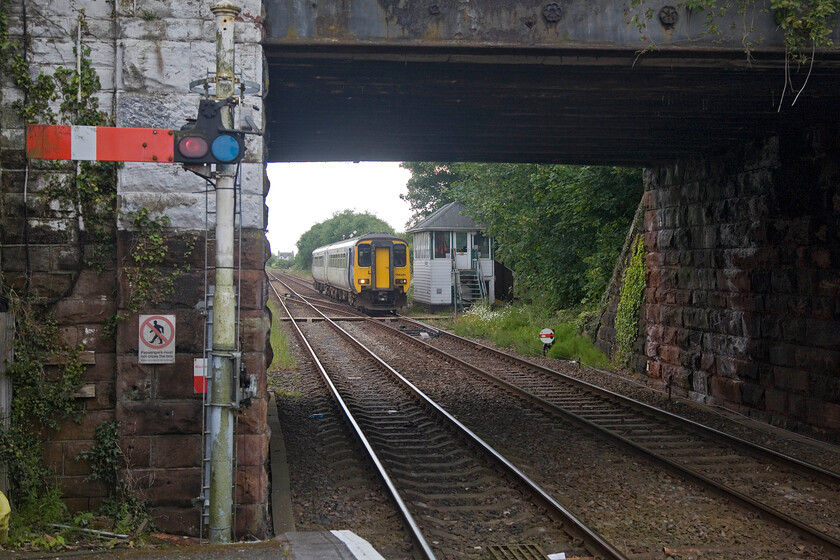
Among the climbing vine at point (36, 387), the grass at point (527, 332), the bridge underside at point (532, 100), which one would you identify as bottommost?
the grass at point (527, 332)

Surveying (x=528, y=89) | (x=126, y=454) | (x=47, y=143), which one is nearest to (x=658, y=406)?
(x=528, y=89)

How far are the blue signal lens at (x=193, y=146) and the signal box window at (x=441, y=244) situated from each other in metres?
28.1

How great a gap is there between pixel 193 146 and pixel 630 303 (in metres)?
11.3

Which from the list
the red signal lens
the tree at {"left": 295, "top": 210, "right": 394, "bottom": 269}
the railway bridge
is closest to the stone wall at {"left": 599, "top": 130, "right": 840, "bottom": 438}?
the railway bridge

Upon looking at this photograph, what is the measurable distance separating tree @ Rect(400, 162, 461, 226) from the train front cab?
18020 mm

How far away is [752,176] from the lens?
36.7 ft

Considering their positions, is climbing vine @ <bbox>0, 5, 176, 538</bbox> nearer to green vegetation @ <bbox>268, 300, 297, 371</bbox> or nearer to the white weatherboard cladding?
green vegetation @ <bbox>268, 300, 297, 371</bbox>

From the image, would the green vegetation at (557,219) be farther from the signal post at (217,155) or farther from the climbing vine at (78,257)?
the signal post at (217,155)

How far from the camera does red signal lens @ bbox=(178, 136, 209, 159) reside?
5.43 meters

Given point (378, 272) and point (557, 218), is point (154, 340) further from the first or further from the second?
point (378, 272)

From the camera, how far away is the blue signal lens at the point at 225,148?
5.43 m

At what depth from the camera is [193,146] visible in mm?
5438

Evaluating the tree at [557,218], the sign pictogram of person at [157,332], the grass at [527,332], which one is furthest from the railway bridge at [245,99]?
the tree at [557,218]

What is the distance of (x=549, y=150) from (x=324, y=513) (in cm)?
704
